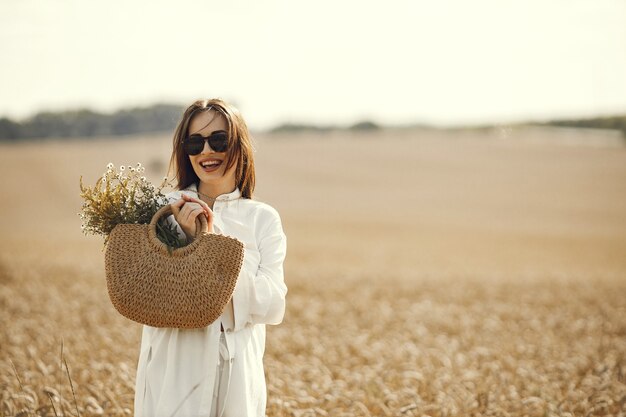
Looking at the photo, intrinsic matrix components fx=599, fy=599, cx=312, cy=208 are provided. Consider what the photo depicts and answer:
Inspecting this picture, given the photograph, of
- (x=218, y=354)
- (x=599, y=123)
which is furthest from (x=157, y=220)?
(x=599, y=123)

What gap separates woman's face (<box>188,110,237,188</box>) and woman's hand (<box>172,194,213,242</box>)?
399 mm

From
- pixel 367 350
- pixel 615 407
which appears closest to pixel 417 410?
pixel 615 407

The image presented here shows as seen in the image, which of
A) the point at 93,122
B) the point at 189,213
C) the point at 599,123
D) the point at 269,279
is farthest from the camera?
the point at 599,123

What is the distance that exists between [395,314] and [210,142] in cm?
759

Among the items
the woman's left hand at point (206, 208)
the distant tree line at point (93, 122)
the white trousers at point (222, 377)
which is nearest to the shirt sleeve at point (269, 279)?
the white trousers at point (222, 377)

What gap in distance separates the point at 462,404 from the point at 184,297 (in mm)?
2868

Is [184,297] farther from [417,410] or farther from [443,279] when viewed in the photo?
[443,279]

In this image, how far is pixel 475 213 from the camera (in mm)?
36438

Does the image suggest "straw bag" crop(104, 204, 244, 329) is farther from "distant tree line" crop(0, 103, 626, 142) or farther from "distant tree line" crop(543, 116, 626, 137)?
"distant tree line" crop(543, 116, 626, 137)

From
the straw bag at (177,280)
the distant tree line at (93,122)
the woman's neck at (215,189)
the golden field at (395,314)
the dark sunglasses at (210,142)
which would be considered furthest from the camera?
the distant tree line at (93,122)

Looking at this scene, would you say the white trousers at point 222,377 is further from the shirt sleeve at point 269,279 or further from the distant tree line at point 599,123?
the distant tree line at point 599,123

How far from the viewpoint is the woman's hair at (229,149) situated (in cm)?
318

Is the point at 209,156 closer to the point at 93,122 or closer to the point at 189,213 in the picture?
the point at 189,213

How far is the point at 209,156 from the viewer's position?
3.15 meters
